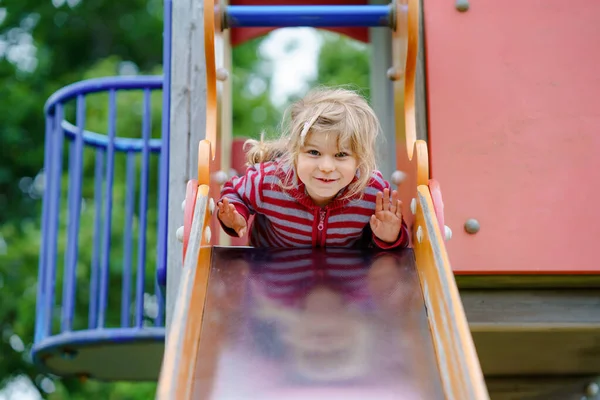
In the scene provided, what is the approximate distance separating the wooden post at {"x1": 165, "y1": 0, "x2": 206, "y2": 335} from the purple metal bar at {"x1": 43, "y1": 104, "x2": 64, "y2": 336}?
1037 mm

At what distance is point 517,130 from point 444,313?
111 cm

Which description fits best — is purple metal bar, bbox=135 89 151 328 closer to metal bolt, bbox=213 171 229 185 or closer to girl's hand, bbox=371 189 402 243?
metal bolt, bbox=213 171 229 185

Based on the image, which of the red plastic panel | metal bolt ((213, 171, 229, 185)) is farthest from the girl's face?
the red plastic panel

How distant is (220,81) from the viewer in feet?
10.3

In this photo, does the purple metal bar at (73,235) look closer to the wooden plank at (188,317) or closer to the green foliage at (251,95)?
the wooden plank at (188,317)

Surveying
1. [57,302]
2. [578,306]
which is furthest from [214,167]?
[57,302]

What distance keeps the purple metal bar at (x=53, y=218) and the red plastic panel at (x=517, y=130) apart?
1.82m

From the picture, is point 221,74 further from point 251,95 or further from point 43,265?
point 251,95

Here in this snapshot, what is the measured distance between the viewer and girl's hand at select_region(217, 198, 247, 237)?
2693 millimetres

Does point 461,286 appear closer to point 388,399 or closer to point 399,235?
point 399,235

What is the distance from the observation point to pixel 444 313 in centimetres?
217

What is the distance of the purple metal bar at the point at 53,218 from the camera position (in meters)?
4.00

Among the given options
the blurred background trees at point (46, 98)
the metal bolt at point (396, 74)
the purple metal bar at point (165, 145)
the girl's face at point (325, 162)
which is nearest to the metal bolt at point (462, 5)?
the metal bolt at point (396, 74)

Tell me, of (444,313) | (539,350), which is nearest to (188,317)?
(444,313)
